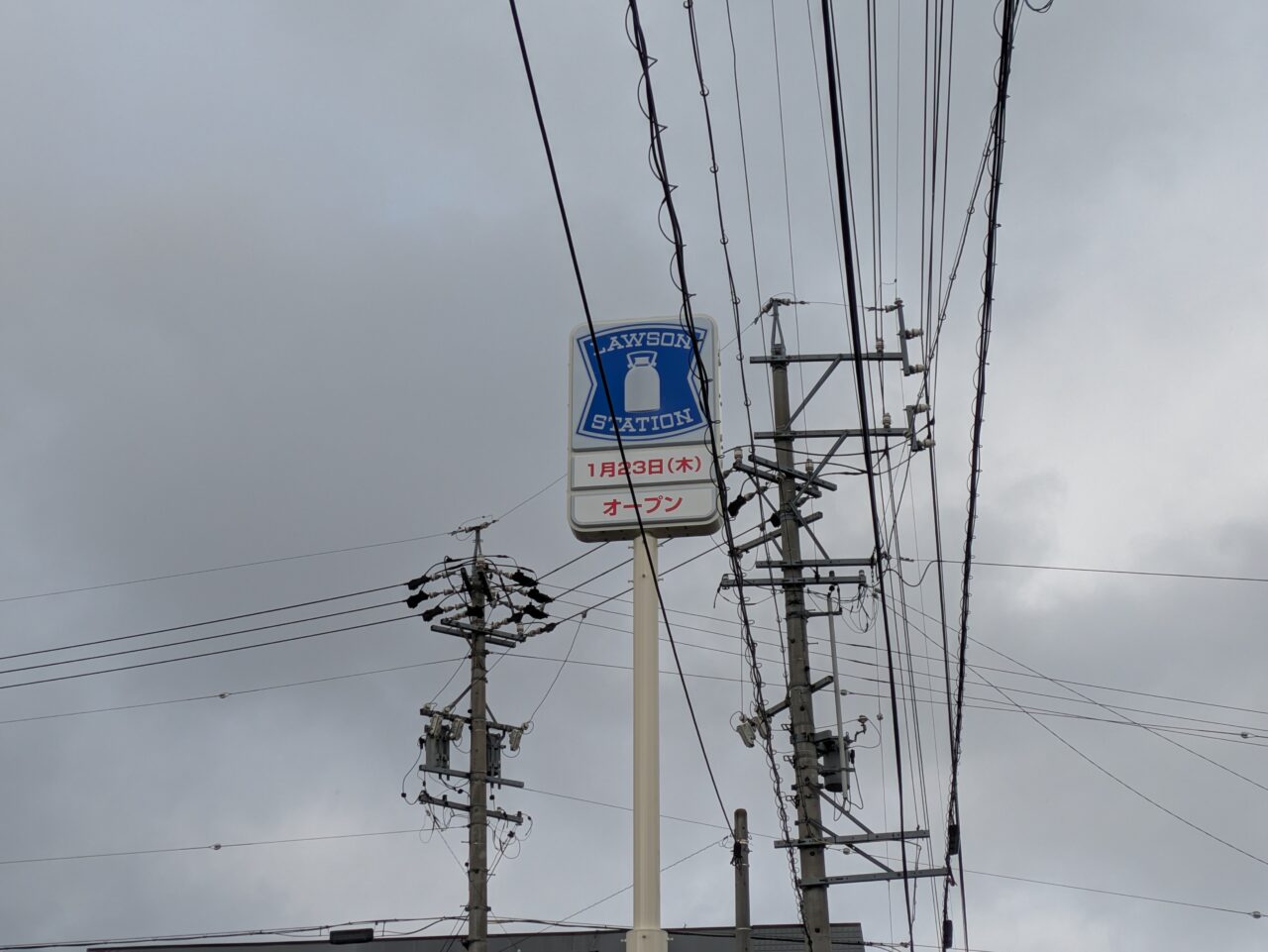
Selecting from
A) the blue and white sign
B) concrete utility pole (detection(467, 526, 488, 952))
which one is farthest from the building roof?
the blue and white sign

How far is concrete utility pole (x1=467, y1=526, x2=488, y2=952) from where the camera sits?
21.6 m

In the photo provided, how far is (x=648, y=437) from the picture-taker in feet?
42.4

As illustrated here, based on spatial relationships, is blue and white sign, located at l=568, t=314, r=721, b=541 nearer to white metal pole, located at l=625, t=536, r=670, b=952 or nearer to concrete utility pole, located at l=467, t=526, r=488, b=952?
white metal pole, located at l=625, t=536, r=670, b=952

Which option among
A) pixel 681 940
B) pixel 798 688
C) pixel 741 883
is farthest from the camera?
pixel 681 940

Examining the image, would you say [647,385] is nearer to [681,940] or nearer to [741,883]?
[741,883]

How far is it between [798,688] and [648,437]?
7.09m

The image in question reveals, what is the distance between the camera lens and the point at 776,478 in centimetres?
1998

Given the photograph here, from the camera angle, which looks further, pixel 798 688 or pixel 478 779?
pixel 478 779

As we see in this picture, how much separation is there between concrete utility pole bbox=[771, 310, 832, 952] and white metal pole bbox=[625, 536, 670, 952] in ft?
21.8

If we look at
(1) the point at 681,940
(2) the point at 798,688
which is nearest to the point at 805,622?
(2) the point at 798,688

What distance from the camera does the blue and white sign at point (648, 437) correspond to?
41.6 ft

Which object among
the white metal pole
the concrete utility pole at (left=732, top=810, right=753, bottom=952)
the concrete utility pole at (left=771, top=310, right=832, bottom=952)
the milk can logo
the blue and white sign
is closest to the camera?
the white metal pole

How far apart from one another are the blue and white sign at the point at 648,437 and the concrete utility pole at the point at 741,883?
29.1 ft

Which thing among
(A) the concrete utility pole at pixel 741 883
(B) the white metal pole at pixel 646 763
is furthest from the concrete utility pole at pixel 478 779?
(B) the white metal pole at pixel 646 763
